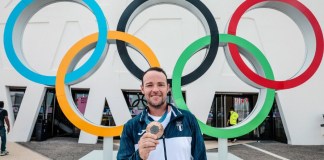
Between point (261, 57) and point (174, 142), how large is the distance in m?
4.01

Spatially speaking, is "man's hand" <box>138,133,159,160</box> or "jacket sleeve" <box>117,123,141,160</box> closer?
"man's hand" <box>138,133,159,160</box>

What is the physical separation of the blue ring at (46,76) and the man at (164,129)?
11.2 feet

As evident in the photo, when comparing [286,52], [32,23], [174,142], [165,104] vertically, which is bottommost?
[174,142]

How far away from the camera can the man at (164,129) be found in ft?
6.30

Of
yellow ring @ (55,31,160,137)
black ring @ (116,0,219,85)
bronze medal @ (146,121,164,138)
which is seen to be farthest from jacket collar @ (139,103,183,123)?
black ring @ (116,0,219,85)

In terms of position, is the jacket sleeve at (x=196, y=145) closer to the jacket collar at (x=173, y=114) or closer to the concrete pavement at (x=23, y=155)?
the jacket collar at (x=173, y=114)

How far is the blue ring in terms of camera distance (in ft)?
17.1

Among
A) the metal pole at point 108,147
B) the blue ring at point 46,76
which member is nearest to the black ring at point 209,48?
the blue ring at point 46,76

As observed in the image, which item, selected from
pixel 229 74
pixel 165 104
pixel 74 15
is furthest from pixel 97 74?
pixel 165 104

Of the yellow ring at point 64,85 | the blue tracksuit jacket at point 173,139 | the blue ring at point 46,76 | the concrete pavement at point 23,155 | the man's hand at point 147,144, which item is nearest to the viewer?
the man's hand at point 147,144

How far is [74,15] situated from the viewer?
492 inches

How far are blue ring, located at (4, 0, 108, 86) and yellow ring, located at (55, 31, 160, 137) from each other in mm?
146

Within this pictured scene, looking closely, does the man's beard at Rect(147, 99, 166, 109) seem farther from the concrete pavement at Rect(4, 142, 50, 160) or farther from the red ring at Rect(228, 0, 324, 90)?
the concrete pavement at Rect(4, 142, 50, 160)

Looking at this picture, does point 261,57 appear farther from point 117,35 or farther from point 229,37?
point 117,35
